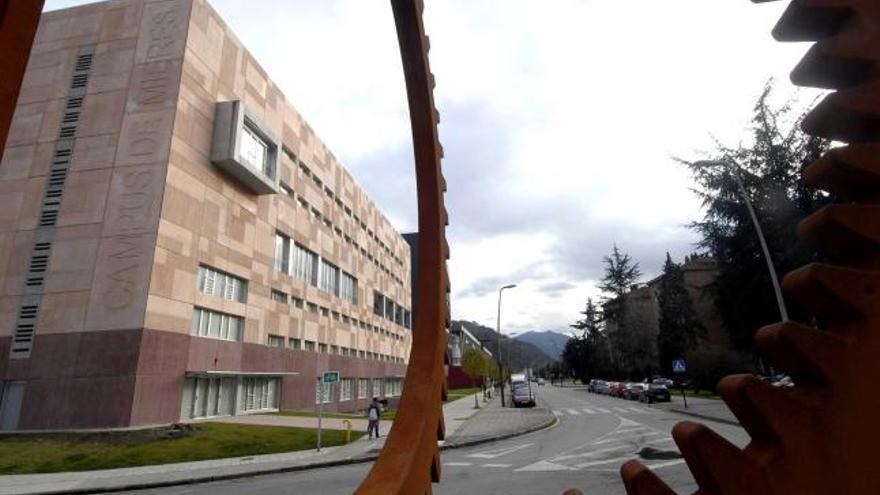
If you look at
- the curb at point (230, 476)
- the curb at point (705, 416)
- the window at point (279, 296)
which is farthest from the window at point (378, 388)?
the curb at point (230, 476)

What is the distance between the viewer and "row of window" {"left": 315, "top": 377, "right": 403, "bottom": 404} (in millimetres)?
43972

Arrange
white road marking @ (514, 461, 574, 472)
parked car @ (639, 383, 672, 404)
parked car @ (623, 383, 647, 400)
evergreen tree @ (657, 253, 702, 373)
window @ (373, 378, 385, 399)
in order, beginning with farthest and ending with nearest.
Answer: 1. evergreen tree @ (657, 253, 702, 373)
2. window @ (373, 378, 385, 399)
3. parked car @ (623, 383, 647, 400)
4. parked car @ (639, 383, 672, 404)
5. white road marking @ (514, 461, 574, 472)

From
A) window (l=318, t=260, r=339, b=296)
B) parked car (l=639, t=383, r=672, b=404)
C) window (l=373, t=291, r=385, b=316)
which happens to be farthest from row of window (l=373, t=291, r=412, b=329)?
parked car (l=639, t=383, r=672, b=404)

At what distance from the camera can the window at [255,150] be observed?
32688 mm

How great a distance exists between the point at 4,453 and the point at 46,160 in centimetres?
1605

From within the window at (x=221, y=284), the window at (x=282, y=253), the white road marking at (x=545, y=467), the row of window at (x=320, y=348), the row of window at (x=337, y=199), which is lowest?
the white road marking at (x=545, y=467)

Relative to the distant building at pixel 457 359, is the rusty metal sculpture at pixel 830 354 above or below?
below

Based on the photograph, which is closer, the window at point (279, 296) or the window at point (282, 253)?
the window at point (279, 296)

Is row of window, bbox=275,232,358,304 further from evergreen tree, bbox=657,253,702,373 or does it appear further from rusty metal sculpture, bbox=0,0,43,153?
rusty metal sculpture, bbox=0,0,43,153

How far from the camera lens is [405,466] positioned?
6.61 feet

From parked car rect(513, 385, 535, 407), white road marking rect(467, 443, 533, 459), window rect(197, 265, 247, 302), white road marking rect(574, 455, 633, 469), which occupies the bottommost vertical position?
white road marking rect(467, 443, 533, 459)

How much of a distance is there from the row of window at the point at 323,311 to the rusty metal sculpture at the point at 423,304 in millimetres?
36192

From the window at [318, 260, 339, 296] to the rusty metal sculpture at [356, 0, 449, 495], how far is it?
144 feet

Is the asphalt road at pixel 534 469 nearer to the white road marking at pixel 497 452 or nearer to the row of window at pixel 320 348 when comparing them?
the white road marking at pixel 497 452
